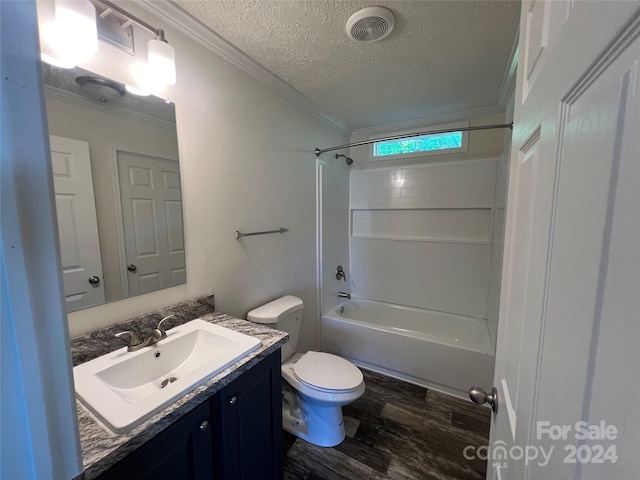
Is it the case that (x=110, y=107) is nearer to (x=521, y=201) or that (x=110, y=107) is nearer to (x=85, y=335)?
(x=85, y=335)

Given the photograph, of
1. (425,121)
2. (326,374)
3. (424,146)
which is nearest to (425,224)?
(424,146)

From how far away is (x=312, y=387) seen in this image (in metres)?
1.57

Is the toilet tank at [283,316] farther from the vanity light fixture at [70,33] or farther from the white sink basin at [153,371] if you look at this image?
the vanity light fixture at [70,33]

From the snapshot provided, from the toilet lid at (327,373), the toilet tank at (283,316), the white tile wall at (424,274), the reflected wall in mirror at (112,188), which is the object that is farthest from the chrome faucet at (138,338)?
the white tile wall at (424,274)

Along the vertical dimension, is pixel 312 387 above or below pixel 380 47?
below

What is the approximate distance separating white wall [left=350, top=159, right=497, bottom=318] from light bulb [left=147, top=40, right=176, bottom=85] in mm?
2208

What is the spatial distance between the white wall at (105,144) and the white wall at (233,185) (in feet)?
0.53

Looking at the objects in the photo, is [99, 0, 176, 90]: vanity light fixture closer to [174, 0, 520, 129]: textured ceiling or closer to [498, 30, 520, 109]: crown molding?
[174, 0, 520, 129]: textured ceiling

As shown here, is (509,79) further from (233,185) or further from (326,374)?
(326,374)

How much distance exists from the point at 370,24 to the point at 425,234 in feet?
6.64

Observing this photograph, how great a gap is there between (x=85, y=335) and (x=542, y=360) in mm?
1433

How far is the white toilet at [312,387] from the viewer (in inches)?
61.4

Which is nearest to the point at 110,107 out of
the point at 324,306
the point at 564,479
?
the point at 564,479

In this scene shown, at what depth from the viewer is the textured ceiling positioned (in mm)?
1249
